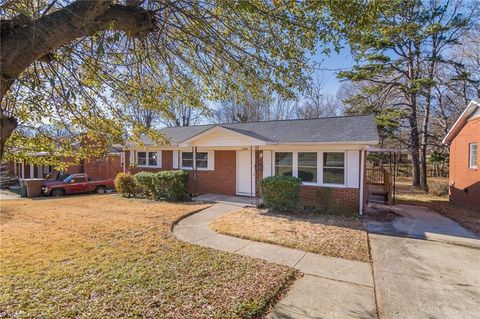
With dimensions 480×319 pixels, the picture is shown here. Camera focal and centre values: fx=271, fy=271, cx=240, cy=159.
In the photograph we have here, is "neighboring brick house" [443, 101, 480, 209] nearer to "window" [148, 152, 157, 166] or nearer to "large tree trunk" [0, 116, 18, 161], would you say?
"large tree trunk" [0, 116, 18, 161]

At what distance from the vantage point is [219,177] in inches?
563

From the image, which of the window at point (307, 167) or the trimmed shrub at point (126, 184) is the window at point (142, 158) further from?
the window at point (307, 167)

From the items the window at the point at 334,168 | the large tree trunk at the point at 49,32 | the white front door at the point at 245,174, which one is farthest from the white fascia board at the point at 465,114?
the large tree trunk at the point at 49,32

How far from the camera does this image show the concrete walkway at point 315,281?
149 inches

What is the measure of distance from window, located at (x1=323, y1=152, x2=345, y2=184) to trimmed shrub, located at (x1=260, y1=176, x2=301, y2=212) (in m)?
1.46

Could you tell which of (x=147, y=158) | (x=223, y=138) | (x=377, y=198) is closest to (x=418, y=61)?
(x=377, y=198)

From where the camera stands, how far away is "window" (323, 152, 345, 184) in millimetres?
10609

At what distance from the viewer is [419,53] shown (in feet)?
61.4

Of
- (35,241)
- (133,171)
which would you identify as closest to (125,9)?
(35,241)

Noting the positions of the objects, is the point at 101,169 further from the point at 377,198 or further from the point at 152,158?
the point at 377,198

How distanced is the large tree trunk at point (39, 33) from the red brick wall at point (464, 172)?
597 inches

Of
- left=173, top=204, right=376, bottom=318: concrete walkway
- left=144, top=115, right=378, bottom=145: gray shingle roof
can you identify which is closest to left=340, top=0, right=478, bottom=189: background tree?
left=144, top=115, right=378, bottom=145: gray shingle roof

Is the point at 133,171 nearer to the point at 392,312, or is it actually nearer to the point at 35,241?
the point at 35,241

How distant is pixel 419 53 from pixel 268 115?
1638 cm
